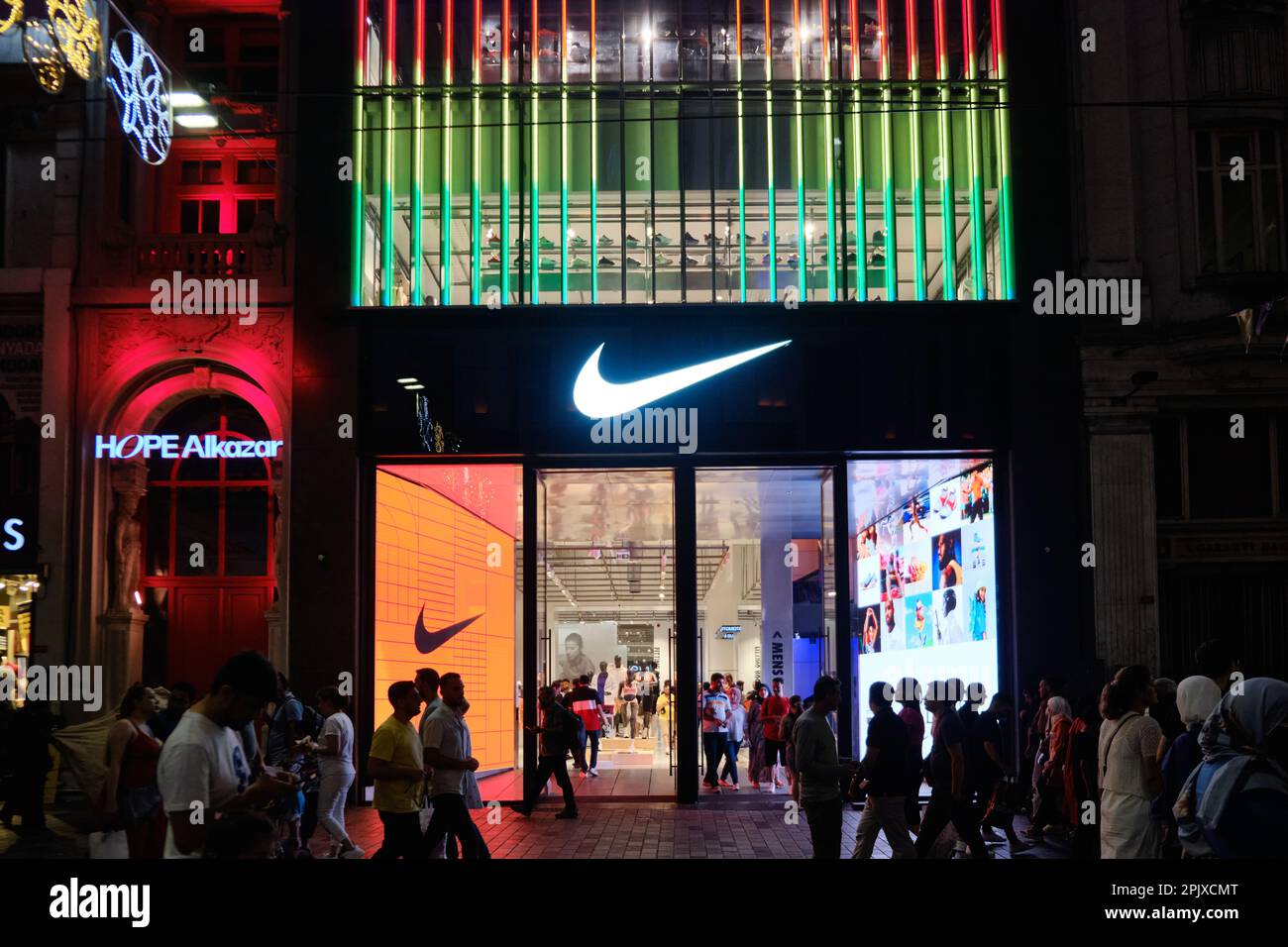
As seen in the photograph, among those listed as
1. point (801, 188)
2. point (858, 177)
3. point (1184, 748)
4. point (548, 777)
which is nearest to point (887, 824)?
point (1184, 748)

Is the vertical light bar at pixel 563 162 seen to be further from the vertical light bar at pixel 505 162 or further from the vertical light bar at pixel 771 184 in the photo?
the vertical light bar at pixel 771 184

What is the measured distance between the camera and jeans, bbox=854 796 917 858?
420 inches

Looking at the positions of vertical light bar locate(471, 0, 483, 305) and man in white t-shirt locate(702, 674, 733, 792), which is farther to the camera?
man in white t-shirt locate(702, 674, 733, 792)

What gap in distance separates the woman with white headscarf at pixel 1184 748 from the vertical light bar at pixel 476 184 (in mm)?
13399

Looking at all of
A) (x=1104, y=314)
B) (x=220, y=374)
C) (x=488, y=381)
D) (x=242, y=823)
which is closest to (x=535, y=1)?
(x=488, y=381)

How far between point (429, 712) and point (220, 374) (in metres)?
11.0

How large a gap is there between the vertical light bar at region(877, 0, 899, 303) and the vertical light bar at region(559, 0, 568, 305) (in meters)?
4.65

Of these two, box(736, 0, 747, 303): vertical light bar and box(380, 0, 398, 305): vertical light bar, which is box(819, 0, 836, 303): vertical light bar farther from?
box(380, 0, 398, 305): vertical light bar

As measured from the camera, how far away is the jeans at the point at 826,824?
10422 millimetres

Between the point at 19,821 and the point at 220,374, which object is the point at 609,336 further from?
the point at 19,821

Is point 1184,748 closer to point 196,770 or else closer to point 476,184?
point 196,770

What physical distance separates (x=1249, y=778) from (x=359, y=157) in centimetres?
1690

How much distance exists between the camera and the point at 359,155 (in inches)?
789

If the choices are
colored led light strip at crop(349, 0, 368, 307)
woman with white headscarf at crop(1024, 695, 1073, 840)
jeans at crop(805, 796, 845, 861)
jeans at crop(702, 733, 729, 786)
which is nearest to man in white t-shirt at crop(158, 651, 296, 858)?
jeans at crop(805, 796, 845, 861)
